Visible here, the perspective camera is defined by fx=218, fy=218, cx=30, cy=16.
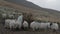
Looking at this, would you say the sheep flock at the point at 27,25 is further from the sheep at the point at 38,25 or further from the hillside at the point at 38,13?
the hillside at the point at 38,13

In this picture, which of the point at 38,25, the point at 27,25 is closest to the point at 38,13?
the point at 38,25

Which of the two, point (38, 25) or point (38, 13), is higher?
point (38, 13)

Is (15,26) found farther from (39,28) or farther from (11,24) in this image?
(39,28)

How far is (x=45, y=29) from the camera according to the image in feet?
65.8

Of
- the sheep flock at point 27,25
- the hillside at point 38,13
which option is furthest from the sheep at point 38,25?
the hillside at point 38,13

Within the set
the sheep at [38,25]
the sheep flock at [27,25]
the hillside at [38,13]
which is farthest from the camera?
the hillside at [38,13]

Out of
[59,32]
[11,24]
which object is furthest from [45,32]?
[11,24]

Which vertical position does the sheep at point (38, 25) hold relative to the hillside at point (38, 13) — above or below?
below

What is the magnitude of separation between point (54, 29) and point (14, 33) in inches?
187

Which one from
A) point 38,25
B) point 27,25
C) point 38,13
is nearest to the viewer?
point 27,25

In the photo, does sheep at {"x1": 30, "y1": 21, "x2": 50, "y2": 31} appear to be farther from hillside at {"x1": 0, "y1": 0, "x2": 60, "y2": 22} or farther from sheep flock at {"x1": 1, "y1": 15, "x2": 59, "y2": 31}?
hillside at {"x1": 0, "y1": 0, "x2": 60, "y2": 22}

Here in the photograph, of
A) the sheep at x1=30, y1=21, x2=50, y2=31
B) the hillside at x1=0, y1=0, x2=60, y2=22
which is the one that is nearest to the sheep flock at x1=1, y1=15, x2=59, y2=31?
the sheep at x1=30, y1=21, x2=50, y2=31

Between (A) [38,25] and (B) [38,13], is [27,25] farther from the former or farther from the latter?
(B) [38,13]

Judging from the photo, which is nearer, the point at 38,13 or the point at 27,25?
the point at 27,25
